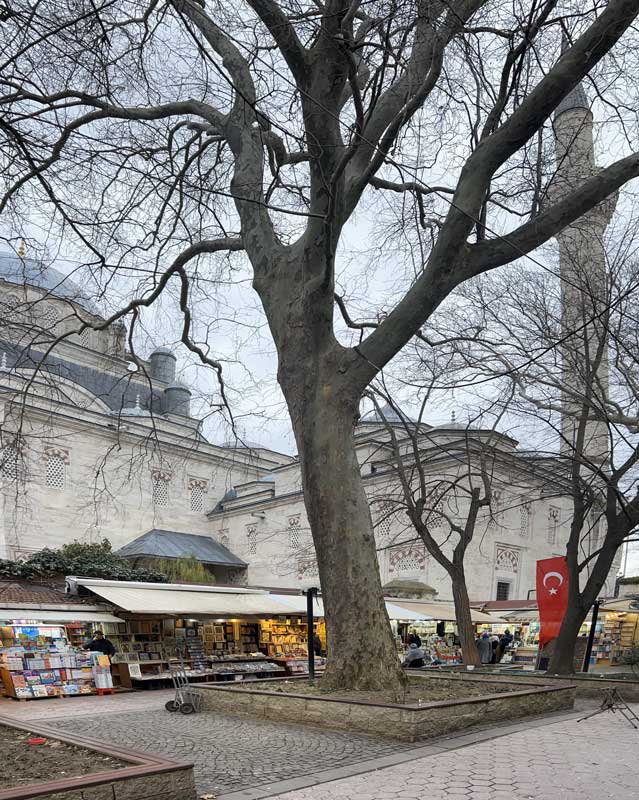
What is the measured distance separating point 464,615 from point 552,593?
2016mm

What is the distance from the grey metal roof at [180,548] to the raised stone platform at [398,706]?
77.6 feet

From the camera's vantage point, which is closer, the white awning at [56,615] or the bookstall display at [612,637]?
the white awning at [56,615]

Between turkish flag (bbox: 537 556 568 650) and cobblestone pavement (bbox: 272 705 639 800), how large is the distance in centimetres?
711

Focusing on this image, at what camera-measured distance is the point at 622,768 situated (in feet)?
21.6

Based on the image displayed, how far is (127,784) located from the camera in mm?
4773

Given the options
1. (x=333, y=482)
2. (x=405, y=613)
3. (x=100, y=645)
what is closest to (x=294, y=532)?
(x=405, y=613)

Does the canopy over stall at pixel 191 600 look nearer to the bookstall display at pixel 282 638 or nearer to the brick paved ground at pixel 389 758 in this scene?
the bookstall display at pixel 282 638

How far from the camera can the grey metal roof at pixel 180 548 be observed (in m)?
34.1

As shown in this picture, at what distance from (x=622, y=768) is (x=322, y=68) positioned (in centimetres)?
842

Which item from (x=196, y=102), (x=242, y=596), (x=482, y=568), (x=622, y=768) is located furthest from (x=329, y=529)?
(x=482, y=568)

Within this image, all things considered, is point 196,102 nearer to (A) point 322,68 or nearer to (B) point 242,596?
(A) point 322,68

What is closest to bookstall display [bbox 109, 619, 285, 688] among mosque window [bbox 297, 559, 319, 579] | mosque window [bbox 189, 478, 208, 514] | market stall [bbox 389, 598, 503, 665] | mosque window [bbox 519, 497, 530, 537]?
market stall [bbox 389, 598, 503, 665]

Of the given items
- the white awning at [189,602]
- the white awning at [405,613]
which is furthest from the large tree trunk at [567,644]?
the white awning at [405,613]

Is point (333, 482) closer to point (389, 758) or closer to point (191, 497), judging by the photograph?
point (389, 758)
